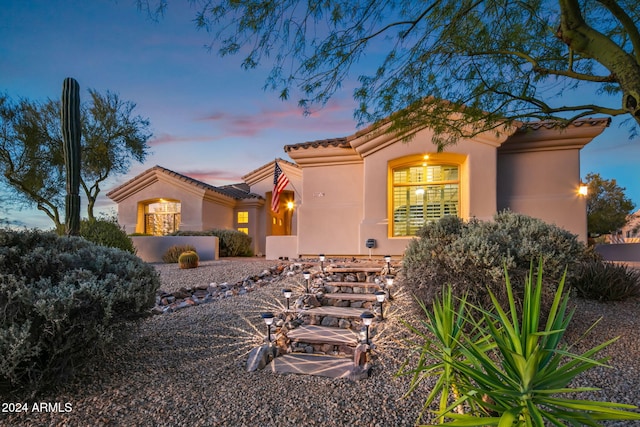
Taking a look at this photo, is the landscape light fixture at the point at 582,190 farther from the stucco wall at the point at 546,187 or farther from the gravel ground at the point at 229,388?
the gravel ground at the point at 229,388

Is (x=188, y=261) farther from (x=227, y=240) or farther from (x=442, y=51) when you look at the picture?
(x=442, y=51)

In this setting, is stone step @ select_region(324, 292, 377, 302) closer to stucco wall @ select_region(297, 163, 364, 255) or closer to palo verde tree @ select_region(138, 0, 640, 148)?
palo verde tree @ select_region(138, 0, 640, 148)

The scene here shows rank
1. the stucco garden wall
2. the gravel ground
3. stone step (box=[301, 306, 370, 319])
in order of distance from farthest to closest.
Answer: the stucco garden wall, stone step (box=[301, 306, 370, 319]), the gravel ground

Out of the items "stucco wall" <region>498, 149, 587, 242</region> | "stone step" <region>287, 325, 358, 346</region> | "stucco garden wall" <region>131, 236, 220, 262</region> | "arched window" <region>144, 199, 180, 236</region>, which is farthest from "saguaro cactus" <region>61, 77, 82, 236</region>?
"arched window" <region>144, 199, 180, 236</region>

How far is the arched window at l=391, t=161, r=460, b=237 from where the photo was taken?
11164 mm

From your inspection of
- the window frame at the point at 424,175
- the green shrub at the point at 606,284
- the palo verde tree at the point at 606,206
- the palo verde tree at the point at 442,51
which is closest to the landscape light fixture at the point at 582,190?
the window frame at the point at 424,175

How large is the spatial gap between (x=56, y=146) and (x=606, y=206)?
34.7 meters

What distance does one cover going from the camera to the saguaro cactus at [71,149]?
635cm

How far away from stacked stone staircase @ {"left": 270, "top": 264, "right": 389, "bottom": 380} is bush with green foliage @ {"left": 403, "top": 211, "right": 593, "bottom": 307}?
3.71ft

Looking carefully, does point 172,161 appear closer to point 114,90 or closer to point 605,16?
point 114,90

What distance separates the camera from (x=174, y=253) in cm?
1335

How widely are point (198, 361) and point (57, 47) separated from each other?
32.9ft

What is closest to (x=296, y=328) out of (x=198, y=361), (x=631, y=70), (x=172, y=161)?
(x=198, y=361)

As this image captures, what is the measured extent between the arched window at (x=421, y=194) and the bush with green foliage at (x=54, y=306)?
359 inches
